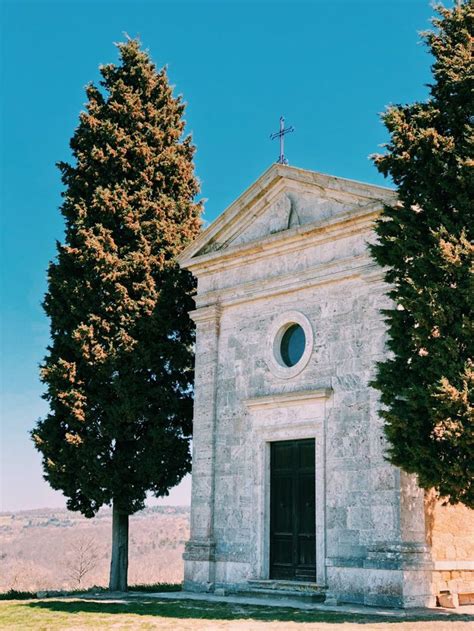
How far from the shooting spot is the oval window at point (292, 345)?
14.4m

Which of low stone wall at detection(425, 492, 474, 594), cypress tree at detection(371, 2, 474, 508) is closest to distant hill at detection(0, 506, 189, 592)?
low stone wall at detection(425, 492, 474, 594)

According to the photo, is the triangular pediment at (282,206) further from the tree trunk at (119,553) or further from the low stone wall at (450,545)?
the tree trunk at (119,553)

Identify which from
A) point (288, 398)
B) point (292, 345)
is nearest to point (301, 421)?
point (288, 398)

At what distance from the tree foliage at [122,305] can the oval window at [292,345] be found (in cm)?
288

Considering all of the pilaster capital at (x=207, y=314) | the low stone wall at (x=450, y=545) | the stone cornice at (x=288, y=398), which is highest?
the pilaster capital at (x=207, y=314)

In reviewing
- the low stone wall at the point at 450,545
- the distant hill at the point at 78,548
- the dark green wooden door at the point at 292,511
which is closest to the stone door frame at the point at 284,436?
the dark green wooden door at the point at 292,511

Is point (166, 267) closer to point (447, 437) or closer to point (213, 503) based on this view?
point (213, 503)

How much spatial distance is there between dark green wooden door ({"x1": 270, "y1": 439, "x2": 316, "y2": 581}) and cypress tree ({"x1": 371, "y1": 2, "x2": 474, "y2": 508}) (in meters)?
3.10

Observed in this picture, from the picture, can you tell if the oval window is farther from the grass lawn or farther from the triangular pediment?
the grass lawn

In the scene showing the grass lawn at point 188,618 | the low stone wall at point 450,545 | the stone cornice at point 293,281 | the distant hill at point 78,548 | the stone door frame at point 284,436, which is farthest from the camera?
the distant hill at point 78,548

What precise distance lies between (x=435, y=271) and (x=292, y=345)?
4211mm

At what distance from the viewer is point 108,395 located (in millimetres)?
15992

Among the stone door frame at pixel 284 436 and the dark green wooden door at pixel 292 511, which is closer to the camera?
the stone door frame at pixel 284 436

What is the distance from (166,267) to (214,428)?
3.70 meters
